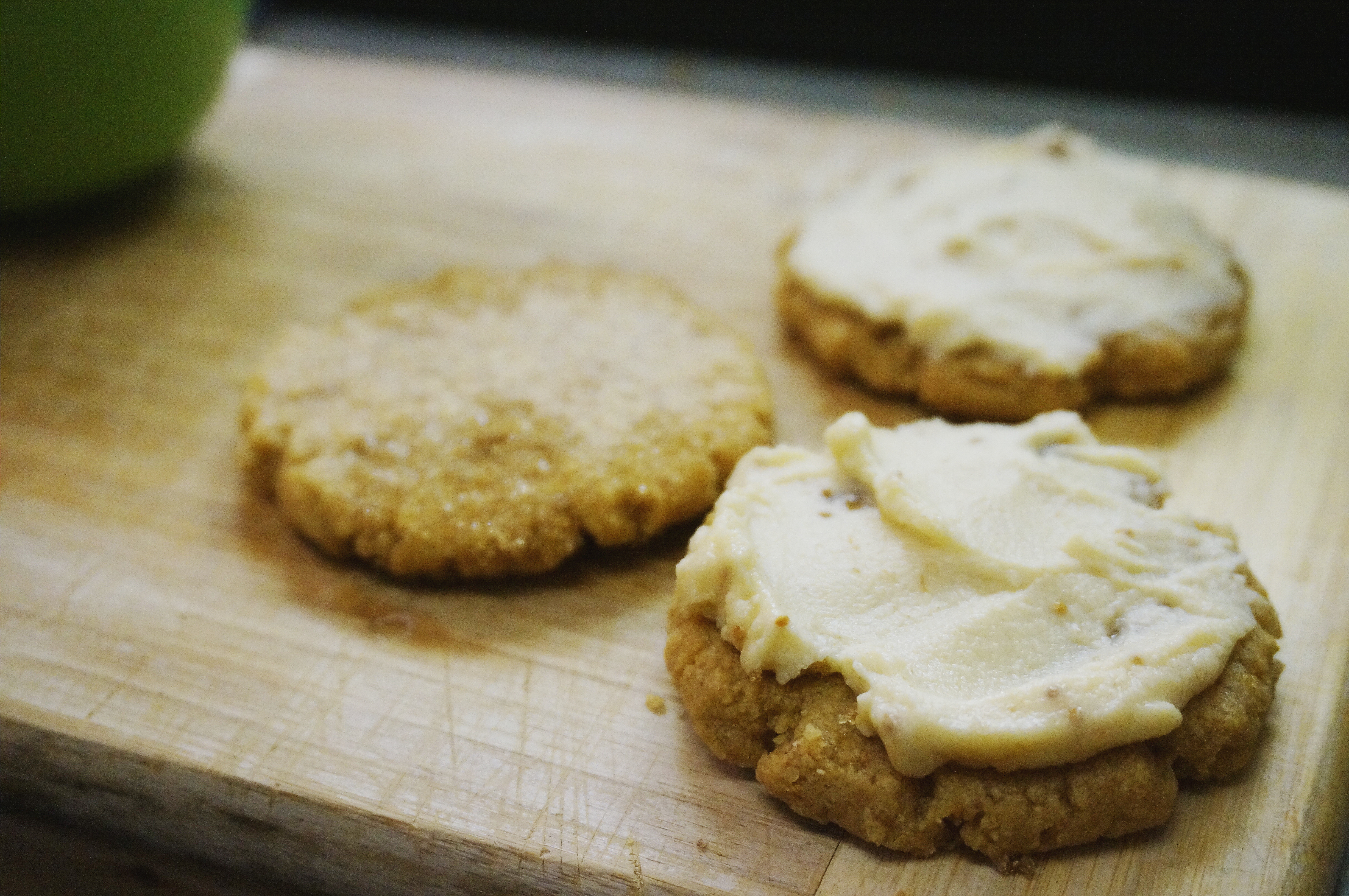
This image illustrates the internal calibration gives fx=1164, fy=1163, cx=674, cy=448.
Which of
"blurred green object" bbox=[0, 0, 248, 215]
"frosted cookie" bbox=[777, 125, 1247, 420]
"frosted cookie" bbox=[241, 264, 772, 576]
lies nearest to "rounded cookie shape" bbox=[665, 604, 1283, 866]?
"frosted cookie" bbox=[241, 264, 772, 576]

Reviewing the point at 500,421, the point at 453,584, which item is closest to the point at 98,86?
the point at 500,421

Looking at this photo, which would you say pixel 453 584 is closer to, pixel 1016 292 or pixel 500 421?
pixel 500 421

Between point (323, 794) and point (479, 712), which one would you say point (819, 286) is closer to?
point (479, 712)

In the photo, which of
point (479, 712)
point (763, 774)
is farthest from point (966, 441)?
point (479, 712)

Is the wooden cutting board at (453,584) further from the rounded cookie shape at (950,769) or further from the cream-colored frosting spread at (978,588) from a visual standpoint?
the cream-colored frosting spread at (978,588)

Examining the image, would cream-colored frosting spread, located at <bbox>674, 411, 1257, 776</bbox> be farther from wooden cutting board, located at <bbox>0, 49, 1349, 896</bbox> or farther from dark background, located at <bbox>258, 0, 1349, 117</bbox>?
dark background, located at <bbox>258, 0, 1349, 117</bbox>
